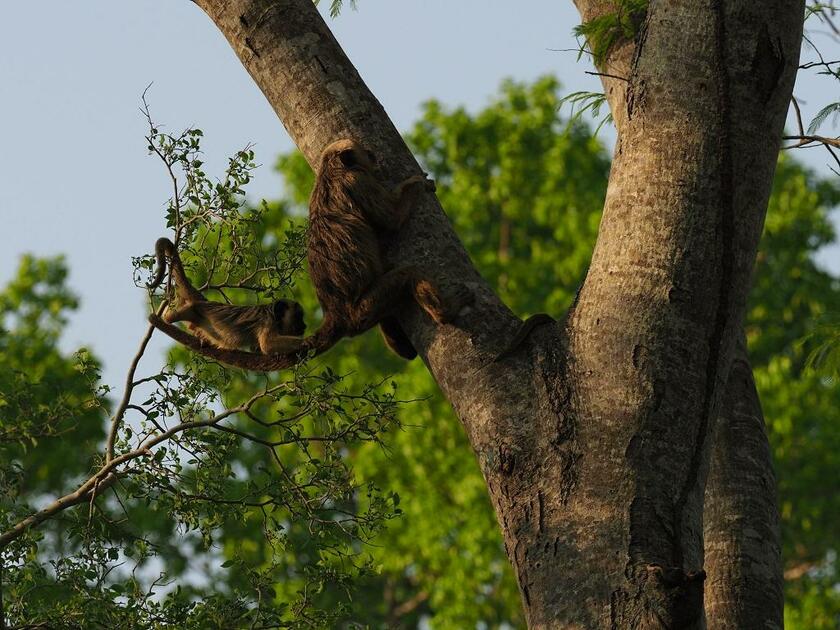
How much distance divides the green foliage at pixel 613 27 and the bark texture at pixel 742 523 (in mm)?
1642

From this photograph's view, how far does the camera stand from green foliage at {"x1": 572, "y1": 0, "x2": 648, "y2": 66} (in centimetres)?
596

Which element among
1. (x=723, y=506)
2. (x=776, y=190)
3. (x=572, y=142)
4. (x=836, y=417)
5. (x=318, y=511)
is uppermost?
(x=572, y=142)

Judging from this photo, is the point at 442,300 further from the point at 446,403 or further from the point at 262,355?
the point at 446,403

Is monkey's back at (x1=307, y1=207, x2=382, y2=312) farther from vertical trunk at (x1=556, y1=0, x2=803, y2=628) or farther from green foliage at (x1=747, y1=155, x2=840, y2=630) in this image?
green foliage at (x1=747, y1=155, x2=840, y2=630)

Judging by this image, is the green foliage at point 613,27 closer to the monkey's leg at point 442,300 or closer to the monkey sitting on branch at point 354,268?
the monkey sitting on branch at point 354,268

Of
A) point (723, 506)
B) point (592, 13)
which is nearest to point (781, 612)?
point (723, 506)

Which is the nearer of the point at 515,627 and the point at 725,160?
the point at 725,160

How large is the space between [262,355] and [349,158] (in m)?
1.45

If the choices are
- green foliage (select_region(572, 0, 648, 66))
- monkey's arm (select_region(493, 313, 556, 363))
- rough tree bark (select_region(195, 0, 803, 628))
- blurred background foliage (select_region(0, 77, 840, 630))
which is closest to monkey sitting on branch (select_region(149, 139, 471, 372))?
rough tree bark (select_region(195, 0, 803, 628))

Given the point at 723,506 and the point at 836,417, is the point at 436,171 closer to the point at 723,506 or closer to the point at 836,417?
the point at 836,417

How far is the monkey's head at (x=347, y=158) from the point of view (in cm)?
536

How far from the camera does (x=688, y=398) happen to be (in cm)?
432

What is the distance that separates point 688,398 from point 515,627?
47.6ft

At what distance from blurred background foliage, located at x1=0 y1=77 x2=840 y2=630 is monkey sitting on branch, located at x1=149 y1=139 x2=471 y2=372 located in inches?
399
